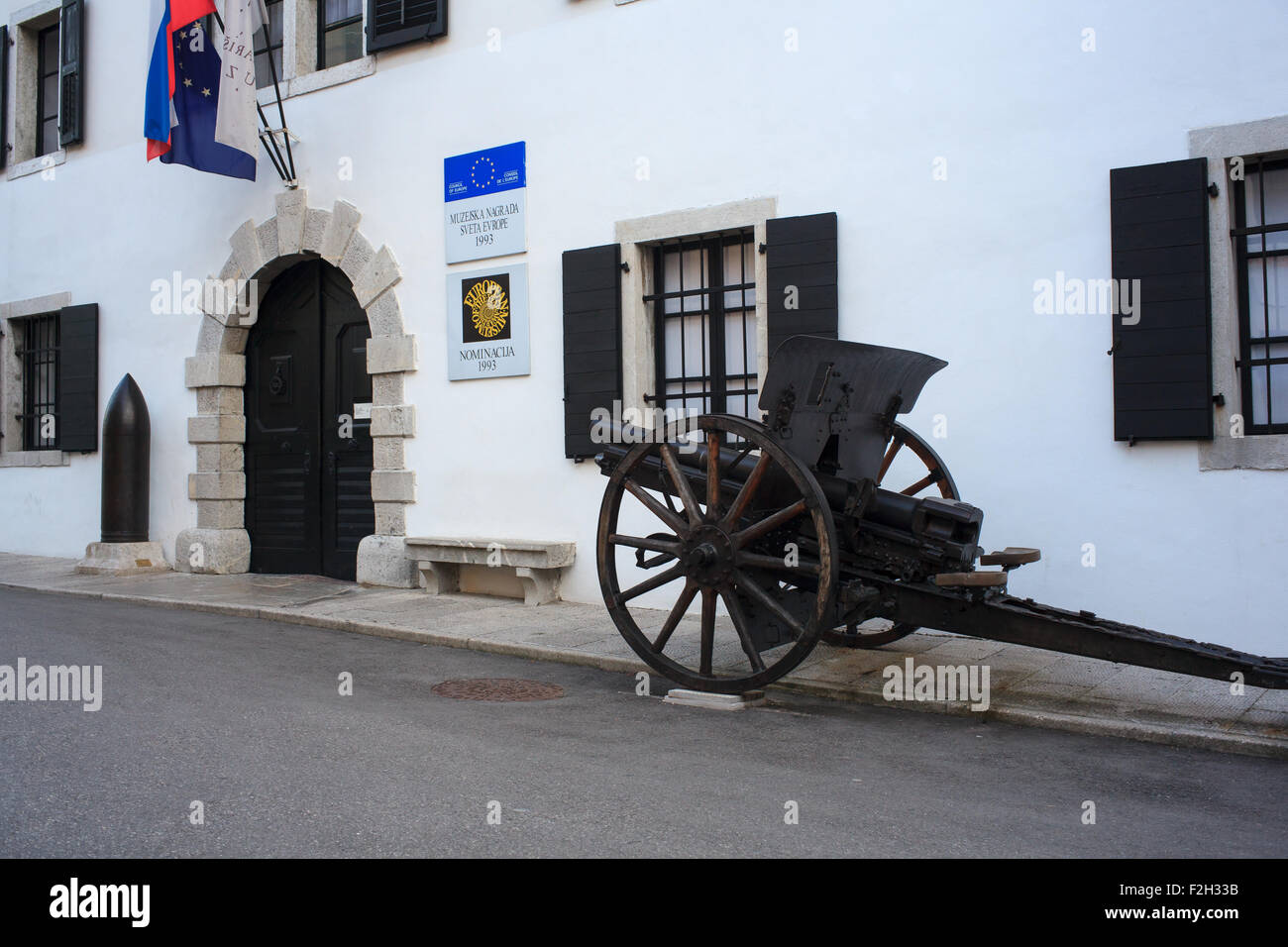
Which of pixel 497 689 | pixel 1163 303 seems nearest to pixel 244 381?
pixel 497 689

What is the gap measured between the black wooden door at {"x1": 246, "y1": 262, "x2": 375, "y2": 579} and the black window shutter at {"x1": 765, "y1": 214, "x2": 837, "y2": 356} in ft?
15.0

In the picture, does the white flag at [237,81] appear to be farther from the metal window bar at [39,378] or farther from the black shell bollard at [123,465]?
the metal window bar at [39,378]

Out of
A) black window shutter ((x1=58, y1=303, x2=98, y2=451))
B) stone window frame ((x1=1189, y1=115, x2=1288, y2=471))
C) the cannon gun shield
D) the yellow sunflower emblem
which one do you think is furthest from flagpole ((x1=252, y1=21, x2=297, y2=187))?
stone window frame ((x1=1189, y1=115, x2=1288, y2=471))

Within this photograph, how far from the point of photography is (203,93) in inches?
426

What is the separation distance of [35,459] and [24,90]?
15.0ft

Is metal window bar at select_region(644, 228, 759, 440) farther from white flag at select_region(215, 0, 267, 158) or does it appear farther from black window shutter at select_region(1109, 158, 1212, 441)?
white flag at select_region(215, 0, 267, 158)

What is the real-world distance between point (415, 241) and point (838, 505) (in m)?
5.91

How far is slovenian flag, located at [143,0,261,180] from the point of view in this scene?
1068cm

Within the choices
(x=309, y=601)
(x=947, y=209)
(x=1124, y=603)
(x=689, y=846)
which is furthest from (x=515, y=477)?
(x=689, y=846)

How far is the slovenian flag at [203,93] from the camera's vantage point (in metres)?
10.7

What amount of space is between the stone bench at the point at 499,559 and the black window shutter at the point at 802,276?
2.44 m

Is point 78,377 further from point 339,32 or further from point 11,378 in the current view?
point 339,32

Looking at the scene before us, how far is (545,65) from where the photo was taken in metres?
9.55
